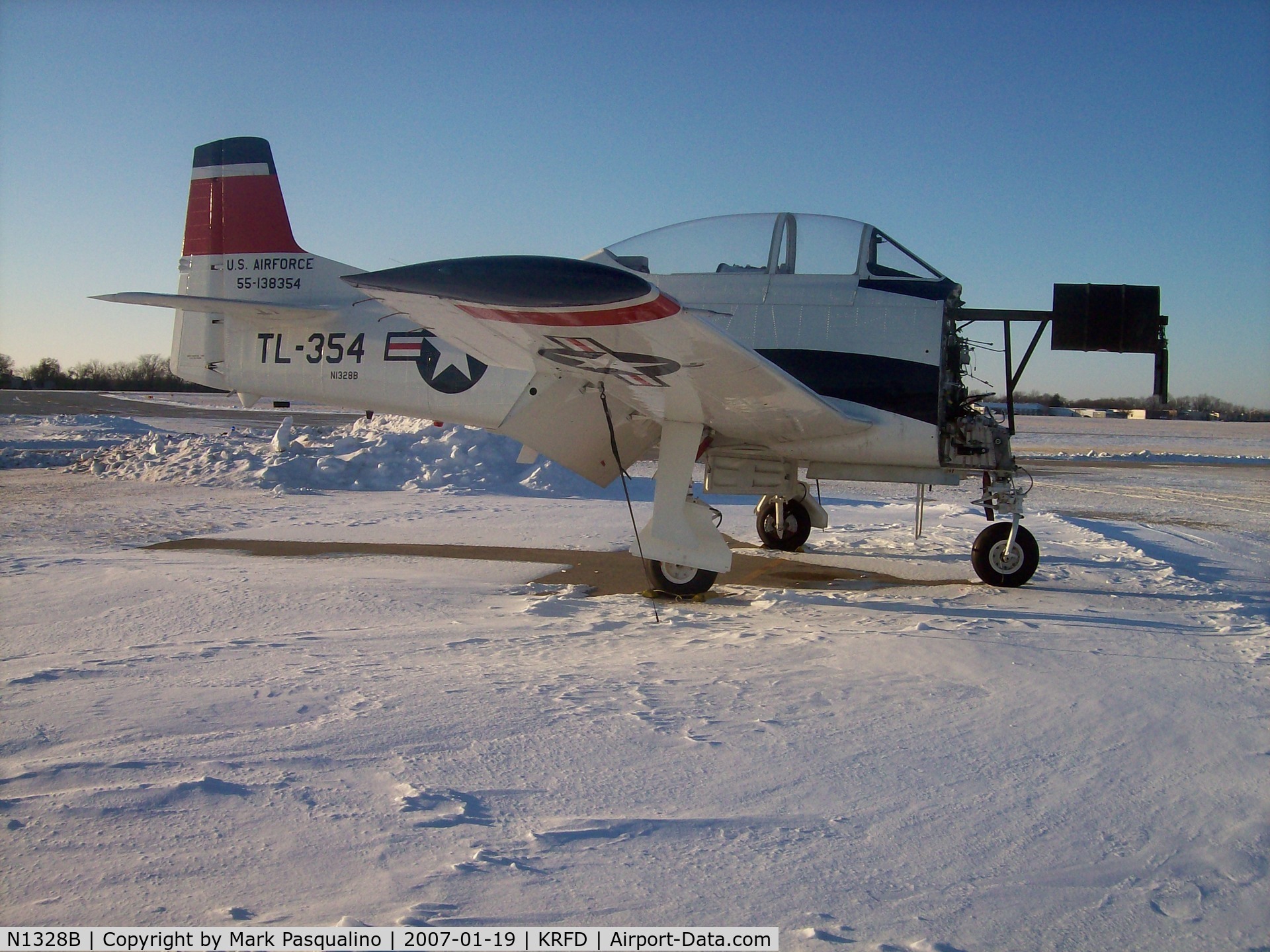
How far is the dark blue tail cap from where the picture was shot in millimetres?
8469

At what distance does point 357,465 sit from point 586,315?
969 centimetres

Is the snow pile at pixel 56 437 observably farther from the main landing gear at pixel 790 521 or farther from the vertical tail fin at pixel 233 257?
the main landing gear at pixel 790 521

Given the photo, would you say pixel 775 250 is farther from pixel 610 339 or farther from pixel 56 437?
pixel 56 437

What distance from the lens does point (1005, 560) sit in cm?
670

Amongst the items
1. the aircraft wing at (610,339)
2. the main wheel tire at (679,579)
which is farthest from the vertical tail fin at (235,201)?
the main wheel tire at (679,579)

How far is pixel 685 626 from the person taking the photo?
5258 mm

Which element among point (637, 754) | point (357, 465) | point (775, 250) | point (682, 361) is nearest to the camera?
point (637, 754)

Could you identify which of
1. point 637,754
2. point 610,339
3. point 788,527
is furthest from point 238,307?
point 637,754

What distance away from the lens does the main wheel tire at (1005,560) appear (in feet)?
21.9

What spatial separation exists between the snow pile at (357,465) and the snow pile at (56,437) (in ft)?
4.10

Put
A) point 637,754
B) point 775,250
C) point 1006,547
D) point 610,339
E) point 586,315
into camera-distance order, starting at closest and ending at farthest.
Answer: point 637,754 < point 586,315 < point 610,339 < point 1006,547 < point 775,250

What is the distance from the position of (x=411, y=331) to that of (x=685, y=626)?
153 inches

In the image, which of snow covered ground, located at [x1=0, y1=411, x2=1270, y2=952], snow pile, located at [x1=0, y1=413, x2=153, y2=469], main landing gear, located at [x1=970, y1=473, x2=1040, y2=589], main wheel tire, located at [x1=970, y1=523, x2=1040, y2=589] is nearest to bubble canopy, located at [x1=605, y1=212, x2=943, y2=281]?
main landing gear, located at [x1=970, y1=473, x2=1040, y2=589]

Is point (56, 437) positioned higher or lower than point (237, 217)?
lower
